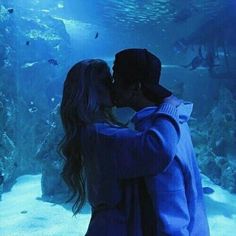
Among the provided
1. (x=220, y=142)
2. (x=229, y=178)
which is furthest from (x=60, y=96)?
(x=229, y=178)

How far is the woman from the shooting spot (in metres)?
1.71

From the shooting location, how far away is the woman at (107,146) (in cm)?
171

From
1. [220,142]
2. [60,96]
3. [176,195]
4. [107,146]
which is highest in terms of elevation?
[107,146]

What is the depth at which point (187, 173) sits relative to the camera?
1.87 meters

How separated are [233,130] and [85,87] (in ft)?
34.8

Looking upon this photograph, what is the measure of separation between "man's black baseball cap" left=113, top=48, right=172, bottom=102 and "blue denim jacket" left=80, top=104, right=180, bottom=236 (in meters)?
0.12

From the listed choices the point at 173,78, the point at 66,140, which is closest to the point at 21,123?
the point at 173,78

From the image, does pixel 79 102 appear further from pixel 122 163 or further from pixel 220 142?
pixel 220 142

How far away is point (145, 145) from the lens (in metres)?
1.71

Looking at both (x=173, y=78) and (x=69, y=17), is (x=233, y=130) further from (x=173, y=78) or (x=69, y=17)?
(x=69, y=17)

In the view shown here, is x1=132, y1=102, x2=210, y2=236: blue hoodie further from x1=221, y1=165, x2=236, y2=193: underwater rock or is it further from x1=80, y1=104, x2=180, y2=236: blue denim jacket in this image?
x1=221, y1=165, x2=236, y2=193: underwater rock

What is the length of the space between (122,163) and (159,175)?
196 mm

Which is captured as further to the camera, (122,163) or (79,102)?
(79,102)

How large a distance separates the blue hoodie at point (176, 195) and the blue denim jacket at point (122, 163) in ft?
0.18
